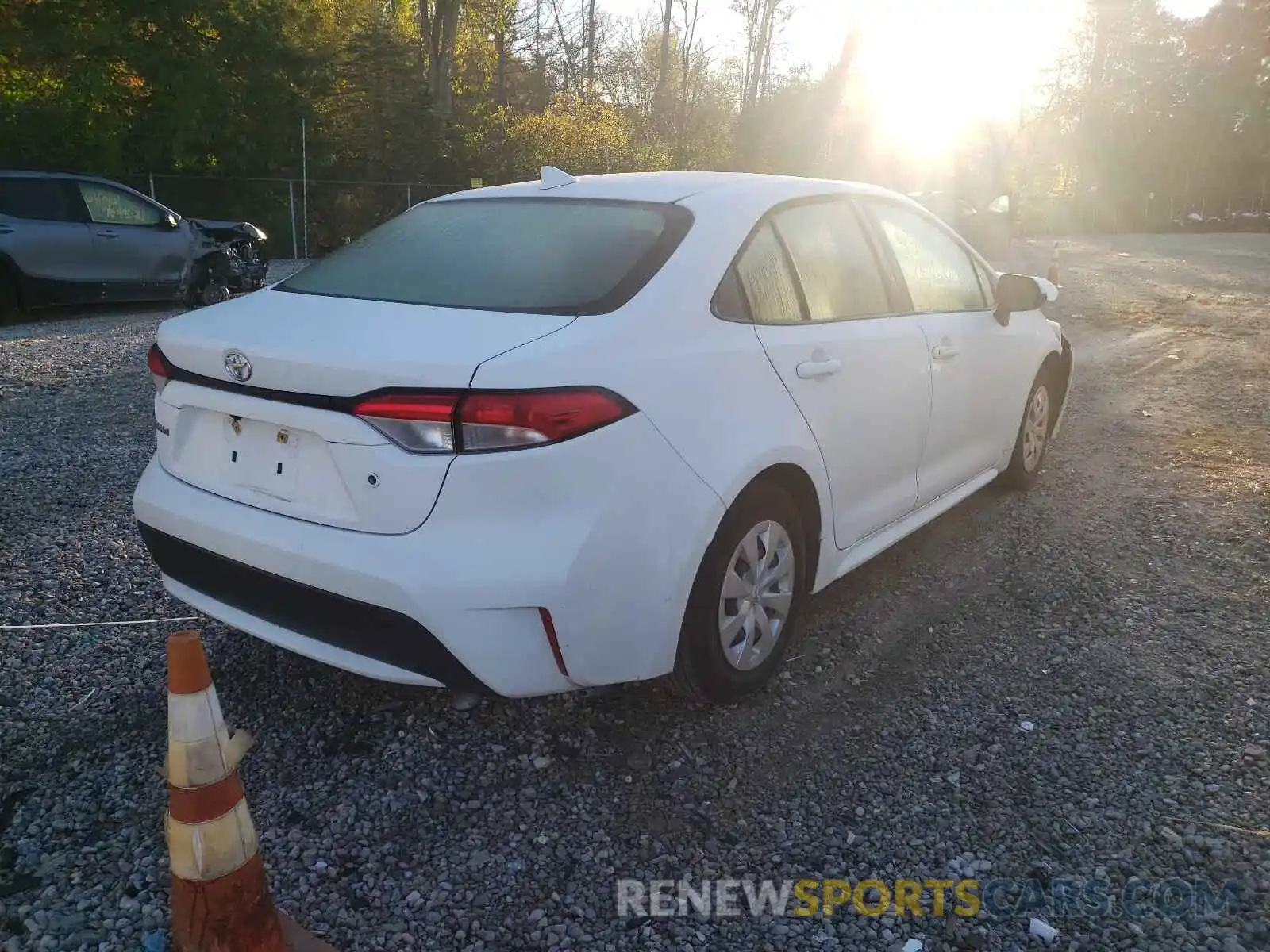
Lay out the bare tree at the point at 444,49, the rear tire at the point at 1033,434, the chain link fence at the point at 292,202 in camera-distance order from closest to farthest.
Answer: the rear tire at the point at 1033,434
the chain link fence at the point at 292,202
the bare tree at the point at 444,49

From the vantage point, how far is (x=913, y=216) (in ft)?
14.9

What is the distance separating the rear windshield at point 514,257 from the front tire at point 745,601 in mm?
759

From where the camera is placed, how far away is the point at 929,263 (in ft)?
14.6

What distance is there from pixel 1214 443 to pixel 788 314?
4.84 m

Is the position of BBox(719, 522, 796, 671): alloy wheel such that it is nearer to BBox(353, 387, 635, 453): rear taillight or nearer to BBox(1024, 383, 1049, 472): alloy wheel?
BBox(353, 387, 635, 453): rear taillight

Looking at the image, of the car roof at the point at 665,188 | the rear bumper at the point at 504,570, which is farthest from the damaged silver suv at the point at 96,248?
the rear bumper at the point at 504,570

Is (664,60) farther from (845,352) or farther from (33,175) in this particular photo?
(845,352)

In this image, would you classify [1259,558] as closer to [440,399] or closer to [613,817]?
[613,817]

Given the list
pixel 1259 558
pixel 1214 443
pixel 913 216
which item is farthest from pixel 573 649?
pixel 1214 443

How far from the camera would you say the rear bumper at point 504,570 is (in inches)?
100

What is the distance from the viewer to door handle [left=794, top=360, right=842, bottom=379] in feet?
10.9

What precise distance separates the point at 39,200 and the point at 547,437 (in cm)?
1132

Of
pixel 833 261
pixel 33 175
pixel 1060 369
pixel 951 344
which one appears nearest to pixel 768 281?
pixel 833 261

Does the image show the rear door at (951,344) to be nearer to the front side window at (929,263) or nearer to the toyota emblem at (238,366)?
the front side window at (929,263)
